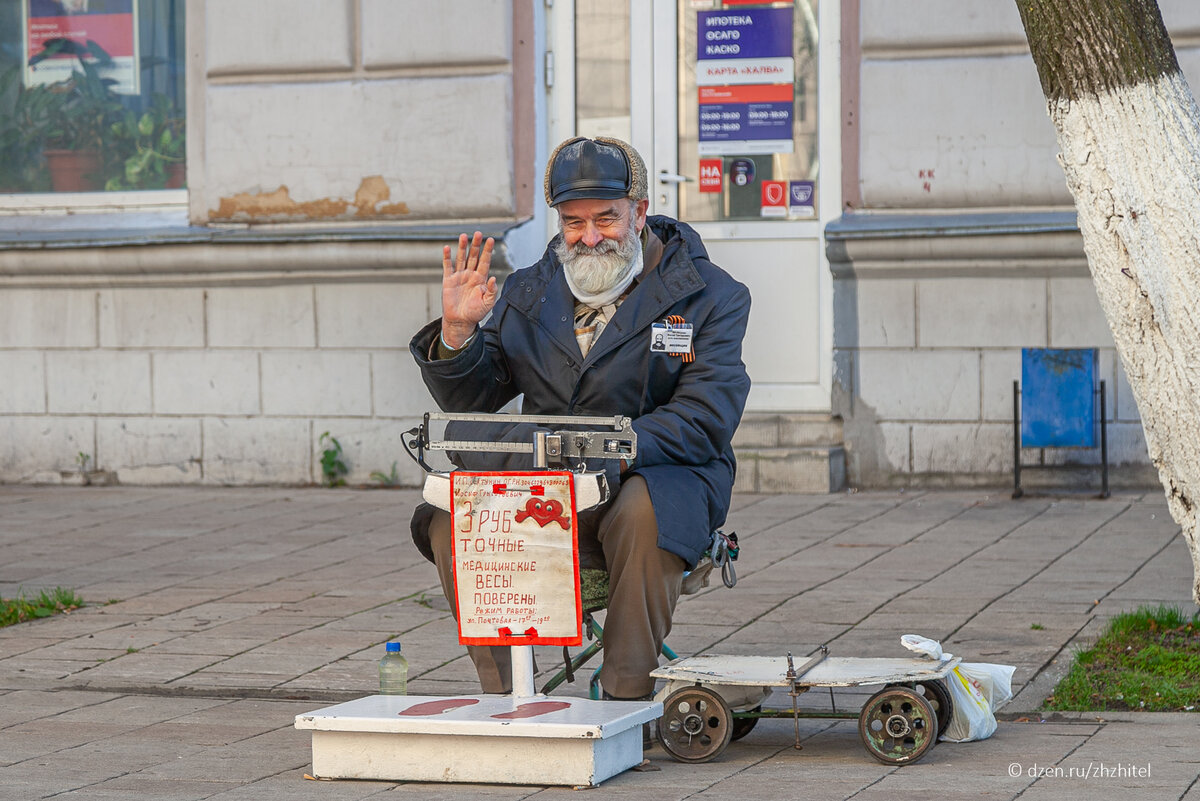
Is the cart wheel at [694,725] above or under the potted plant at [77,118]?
under

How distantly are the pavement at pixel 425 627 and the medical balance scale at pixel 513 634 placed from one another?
66 mm

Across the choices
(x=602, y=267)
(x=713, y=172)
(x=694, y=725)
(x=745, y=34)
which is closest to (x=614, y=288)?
(x=602, y=267)

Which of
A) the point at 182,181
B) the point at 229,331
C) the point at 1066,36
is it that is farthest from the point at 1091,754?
the point at 182,181

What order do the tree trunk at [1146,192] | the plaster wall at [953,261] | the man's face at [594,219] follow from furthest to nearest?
the plaster wall at [953,261], the tree trunk at [1146,192], the man's face at [594,219]

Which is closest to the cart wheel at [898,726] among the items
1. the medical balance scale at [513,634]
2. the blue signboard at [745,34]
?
the medical balance scale at [513,634]

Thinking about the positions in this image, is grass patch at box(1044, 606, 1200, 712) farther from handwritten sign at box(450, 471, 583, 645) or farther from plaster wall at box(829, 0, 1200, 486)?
plaster wall at box(829, 0, 1200, 486)

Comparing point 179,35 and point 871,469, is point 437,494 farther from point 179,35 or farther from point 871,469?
point 179,35

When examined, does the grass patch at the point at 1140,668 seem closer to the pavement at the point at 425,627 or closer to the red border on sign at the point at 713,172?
the pavement at the point at 425,627

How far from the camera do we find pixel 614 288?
→ 14.8 feet

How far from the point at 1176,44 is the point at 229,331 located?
5.29 metres

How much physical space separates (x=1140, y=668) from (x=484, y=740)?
6.73 ft

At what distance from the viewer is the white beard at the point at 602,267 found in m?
4.46

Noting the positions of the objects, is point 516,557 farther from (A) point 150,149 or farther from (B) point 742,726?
(A) point 150,149

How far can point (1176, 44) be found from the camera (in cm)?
839
